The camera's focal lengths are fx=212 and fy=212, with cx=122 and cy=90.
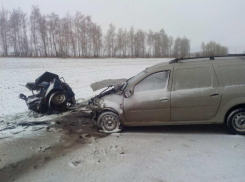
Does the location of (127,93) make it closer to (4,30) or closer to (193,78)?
(193,78)

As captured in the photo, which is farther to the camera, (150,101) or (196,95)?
(150,101)

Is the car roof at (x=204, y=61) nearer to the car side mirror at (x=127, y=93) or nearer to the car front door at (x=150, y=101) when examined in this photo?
the car front door at (x=150, y=101)

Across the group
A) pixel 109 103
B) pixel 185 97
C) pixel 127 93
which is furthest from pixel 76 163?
pixel 185 97

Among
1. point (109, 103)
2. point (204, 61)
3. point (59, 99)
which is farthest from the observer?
point (59, 99)

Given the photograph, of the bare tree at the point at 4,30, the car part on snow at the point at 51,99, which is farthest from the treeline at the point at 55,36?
the car part on snow at the point at 51,99

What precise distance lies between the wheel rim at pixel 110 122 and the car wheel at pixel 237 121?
8.72 ft

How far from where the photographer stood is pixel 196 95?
493cm

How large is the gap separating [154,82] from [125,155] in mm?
1958

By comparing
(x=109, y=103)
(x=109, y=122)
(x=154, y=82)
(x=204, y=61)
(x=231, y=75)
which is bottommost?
(x=109, y=122)

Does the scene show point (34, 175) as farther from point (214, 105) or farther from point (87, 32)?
point (87, 32)

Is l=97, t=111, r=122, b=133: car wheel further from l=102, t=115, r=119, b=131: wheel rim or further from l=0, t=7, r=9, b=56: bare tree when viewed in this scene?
l=0, t=7, r=9, b=56: bare tree

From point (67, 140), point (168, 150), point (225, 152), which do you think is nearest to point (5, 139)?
point (67, 140)

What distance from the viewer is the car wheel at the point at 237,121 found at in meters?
4.84

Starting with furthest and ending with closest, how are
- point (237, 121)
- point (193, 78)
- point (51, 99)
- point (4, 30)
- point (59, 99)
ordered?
1. point (4, 30)
2. point (59, 99)
3. point (51, 99)
4. point (193, 78)
5. point (237, 121)
